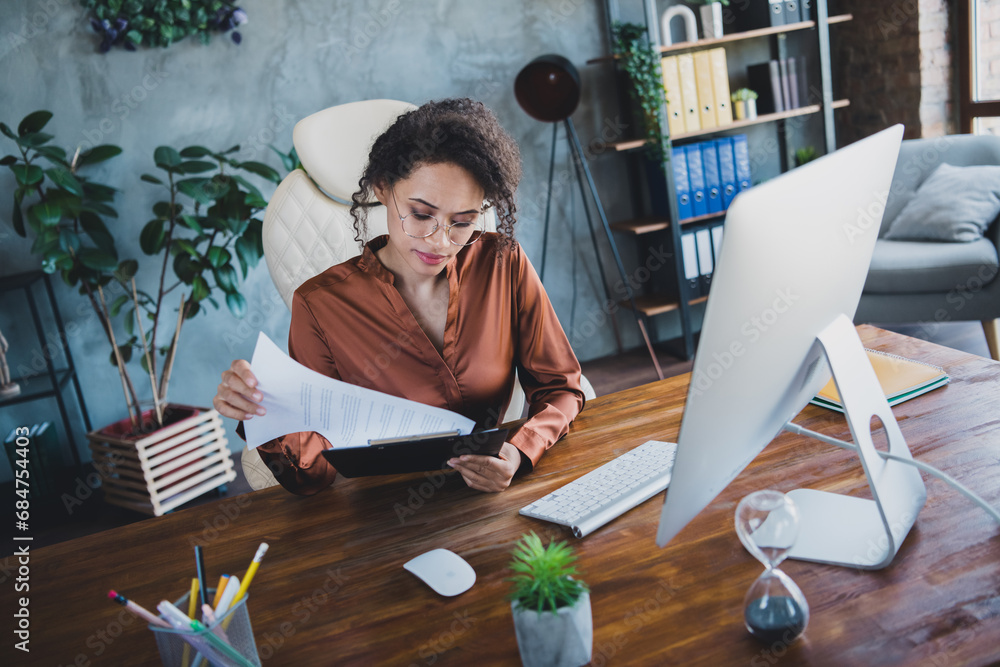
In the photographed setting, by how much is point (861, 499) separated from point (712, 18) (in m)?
3.04

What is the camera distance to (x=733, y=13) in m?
3.79

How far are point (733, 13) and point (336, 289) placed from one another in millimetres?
3044

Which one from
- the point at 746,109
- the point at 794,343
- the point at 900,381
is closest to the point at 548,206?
the point at 746,109

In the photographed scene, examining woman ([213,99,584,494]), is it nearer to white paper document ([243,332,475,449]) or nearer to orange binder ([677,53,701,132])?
white paper document ([243,332,475,449])

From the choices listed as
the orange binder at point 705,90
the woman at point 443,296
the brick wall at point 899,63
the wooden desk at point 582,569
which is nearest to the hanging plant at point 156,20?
the woman at point 443,296

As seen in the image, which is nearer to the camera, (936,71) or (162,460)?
(162,460)

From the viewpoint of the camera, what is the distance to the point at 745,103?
12.0 ft

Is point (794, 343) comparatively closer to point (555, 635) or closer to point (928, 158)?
point (555, 635)

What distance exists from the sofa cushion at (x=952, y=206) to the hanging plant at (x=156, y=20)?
286 cm

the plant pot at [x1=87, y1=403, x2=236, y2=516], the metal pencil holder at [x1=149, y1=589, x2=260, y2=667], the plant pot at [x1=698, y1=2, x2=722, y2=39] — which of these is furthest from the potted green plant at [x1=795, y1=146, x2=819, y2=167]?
the metal pencil holder at [x1=149, y1=589, x2=260, y2=667]

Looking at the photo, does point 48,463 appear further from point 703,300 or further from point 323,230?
point 703,300

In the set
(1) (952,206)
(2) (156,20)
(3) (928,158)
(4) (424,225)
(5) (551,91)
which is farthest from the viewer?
(3) (928,158)

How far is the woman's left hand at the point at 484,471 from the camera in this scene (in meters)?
1.18

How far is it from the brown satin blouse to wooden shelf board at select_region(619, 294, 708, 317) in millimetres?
2071
